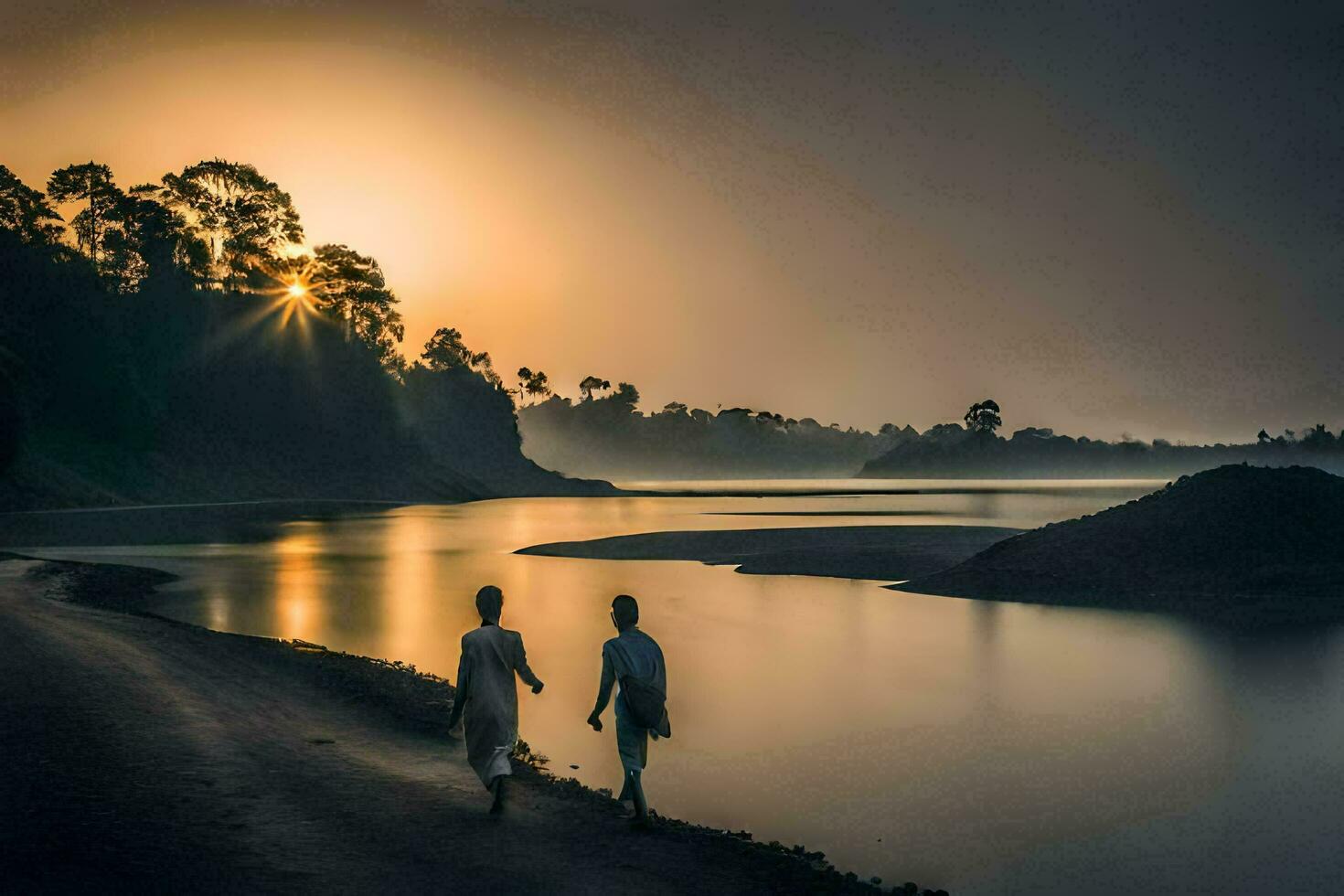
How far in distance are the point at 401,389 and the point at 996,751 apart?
532 ft

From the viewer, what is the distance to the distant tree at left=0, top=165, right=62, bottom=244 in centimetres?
11438

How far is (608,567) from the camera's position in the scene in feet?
163

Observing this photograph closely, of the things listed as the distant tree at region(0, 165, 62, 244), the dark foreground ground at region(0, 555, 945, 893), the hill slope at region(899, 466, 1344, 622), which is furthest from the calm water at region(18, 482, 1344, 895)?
the distant tree at region(0, 165, 62, 244)

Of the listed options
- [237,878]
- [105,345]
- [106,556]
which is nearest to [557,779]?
[237,878]

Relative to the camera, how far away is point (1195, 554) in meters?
37.2

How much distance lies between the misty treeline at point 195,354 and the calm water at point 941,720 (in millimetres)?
66174

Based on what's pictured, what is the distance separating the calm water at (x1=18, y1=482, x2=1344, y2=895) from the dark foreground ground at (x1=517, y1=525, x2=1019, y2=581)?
4.53 metres

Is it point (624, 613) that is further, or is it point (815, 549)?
point (815, 549)

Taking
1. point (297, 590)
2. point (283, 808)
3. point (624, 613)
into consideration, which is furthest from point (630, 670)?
point (297, 590)

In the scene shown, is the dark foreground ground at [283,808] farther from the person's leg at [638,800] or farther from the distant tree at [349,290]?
the distant tree at [349,290]

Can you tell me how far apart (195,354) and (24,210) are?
22441mm

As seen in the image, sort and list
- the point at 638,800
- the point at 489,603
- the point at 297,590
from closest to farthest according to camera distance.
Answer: the point at 489,603 → the point at 638,800 → the point at 297,590

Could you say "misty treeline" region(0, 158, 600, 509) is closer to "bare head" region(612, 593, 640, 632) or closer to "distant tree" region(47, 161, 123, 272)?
"distant tree" region(47, 161, 123, 272)

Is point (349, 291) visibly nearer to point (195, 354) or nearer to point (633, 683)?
point (195, 354)
